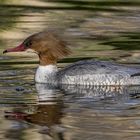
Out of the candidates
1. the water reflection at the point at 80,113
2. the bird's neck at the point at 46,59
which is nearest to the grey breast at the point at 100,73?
the water reflection at the point at 80,113

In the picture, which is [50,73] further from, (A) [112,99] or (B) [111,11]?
(B) [111,11]

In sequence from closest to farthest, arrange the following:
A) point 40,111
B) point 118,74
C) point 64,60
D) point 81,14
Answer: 1. point 40,111
2. point 118,74
3. point 64,60
4. point 81,14

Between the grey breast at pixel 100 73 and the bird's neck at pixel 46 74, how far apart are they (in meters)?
0.34

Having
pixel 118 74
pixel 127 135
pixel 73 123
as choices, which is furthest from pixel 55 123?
pixel 118 74

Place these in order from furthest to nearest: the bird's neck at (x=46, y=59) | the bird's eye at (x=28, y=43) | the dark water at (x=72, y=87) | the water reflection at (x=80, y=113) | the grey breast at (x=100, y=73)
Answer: the bird's neck at (x=46, y=59), the bird's eye at (x=28, y=43), the grey breast at (x=100, y=73), the dark water at (x=72, y=87), the water reflection at (x=80, y=113)

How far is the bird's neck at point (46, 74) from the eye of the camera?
1471 centimetres

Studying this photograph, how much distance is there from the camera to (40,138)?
35.5ft

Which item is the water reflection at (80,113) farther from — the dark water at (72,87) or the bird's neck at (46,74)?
the bird's neck at (46,74)

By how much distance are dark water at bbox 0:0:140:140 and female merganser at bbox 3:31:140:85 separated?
18 centimetres

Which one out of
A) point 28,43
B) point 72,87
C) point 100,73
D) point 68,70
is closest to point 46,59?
point 28,43

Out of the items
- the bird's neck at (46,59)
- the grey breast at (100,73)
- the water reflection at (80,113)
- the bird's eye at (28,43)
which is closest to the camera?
the water reflection at (80,113)

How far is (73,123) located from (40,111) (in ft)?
3.13

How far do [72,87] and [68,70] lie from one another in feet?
1.02

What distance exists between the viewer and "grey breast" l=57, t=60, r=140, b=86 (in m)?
14.4
